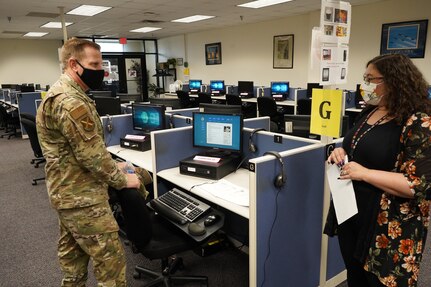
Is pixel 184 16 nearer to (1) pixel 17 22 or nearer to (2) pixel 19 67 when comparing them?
(1) pixel 17 22

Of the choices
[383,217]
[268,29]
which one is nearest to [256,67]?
[268,29]

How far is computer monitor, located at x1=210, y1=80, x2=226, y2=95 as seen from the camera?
340 inches

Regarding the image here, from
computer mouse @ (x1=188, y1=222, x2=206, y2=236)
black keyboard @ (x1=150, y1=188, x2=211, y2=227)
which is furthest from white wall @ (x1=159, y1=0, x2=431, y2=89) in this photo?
computer mouse @ (x1=188, y1=222, x2=206, y2=236)

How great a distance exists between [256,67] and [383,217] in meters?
7.75

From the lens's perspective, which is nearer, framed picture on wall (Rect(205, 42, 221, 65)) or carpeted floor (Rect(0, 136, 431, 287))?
carpeted floor (Rect(0, 136, 431, 287))

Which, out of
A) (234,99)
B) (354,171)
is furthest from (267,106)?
(354,171)

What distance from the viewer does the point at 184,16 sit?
7.38 meters

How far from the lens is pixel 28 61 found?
11.0m

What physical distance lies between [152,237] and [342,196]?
102cm

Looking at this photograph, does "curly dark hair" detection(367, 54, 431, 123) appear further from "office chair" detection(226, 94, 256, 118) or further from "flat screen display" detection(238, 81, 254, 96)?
"flat screen display" detection(238, 81, 254, 96)

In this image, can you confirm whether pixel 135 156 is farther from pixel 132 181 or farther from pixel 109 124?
pixel 132 181

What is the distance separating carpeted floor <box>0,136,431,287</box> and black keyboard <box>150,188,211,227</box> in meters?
0.59

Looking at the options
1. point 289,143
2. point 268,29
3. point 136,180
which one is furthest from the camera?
point 268,29

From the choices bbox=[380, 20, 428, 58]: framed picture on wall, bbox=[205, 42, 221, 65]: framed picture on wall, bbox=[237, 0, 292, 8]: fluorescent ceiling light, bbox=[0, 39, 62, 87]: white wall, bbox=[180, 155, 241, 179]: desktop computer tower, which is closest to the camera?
bbox=[180, 155, 241, 179]: desktop computer tower
